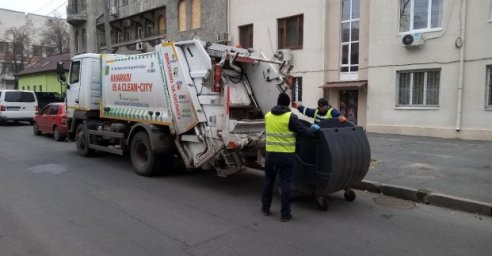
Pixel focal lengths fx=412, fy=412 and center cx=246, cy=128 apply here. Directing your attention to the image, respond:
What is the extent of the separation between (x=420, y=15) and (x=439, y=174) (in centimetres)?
898

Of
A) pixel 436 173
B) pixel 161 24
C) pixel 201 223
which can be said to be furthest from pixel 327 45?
pixel 161 24

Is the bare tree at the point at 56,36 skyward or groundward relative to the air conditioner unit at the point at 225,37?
skyward

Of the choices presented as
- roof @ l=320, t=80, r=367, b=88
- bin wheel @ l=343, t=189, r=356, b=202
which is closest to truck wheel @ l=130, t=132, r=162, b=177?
bin wheel @ l=343, t=189, r=356, b=202

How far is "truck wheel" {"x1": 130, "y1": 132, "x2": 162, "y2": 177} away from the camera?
8383mm

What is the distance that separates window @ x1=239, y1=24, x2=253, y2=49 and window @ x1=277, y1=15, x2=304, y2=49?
76.3 inches

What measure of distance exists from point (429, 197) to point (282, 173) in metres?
2.64

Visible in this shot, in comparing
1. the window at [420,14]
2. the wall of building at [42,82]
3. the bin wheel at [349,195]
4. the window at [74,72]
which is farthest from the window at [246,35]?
the wall of building at [42,82]

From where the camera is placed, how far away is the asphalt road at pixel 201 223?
4570 mm

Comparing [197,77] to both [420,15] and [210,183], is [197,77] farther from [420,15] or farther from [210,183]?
[420,15]

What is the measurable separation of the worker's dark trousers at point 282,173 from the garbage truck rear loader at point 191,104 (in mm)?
1067

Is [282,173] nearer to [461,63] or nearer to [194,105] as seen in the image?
[194,105]

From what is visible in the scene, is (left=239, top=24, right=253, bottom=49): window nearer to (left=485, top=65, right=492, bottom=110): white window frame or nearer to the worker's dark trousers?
(left=485, top=65, right=492, bottom=110): white window frame

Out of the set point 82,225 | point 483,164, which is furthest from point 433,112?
point 82,225

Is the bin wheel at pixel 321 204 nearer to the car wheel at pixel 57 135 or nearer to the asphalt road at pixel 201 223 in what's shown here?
the asphalt road at pixel 201 223
